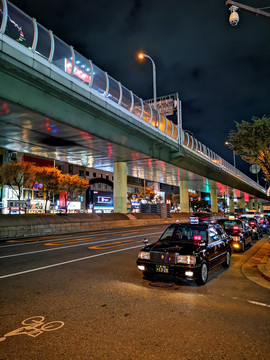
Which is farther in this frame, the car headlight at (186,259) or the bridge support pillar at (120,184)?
the bridge support pillar at (120,184)

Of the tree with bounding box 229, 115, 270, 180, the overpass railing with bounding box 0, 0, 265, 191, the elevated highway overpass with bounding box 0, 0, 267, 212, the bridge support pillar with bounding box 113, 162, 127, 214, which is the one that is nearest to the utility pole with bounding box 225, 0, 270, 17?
the tree with bounding box 229, 115, 270, 180

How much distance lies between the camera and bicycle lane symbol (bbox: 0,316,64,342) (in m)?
4.01

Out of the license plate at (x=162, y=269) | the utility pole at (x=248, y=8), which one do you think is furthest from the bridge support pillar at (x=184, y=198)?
the license plate at (x=162, y=269)

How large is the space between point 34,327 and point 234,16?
934 centimetres

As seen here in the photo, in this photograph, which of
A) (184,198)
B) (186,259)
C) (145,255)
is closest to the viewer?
(186,259)

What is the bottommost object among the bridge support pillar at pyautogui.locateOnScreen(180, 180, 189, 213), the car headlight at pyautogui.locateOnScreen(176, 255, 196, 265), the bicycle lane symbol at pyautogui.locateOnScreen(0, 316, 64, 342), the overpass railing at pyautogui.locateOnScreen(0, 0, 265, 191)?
the bicycle lane symbol at pyautogui.locateOnScreen(0, 316, 64, 342)

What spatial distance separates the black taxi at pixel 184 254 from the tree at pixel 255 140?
275 inches

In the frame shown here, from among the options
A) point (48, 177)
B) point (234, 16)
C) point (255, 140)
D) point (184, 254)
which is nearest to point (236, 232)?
point (255, 140)

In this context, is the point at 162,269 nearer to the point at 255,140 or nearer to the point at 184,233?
the point at 184,233

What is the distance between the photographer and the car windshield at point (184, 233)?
8062 millimetres

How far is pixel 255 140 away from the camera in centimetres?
1349

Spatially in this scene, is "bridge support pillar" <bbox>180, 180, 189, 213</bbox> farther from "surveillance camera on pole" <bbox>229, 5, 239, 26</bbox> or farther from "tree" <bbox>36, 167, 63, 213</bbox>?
"surveillance camera on pole" <bbox>229, 5, 239, 26</bbox>

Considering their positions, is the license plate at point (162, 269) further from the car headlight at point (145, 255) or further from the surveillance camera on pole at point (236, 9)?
the surveillance camera on pole at point (236, 9)

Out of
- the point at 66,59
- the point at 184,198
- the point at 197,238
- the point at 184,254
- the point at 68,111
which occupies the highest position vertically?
the point at 66,59
